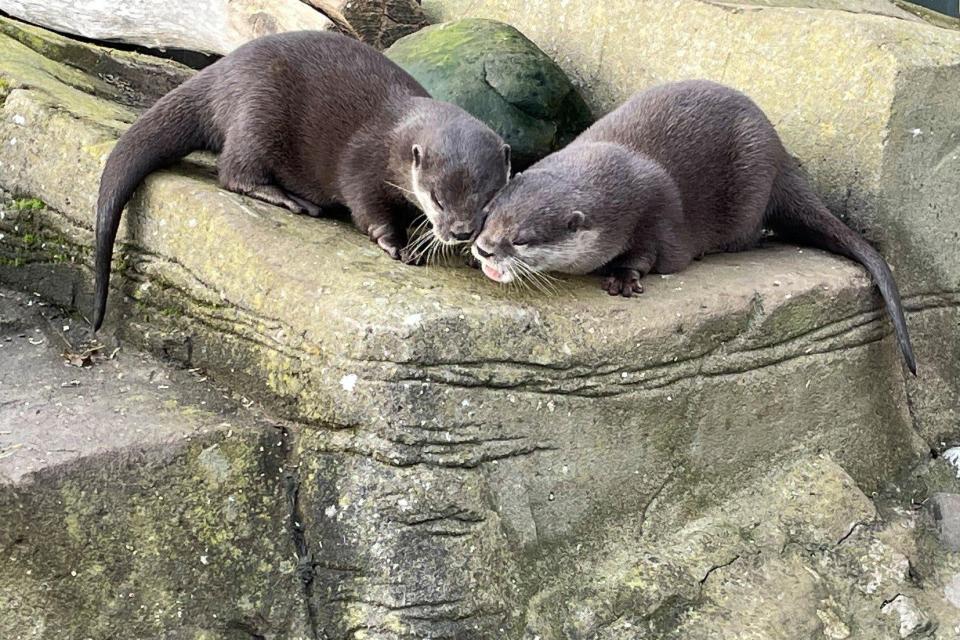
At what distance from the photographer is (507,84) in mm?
3527

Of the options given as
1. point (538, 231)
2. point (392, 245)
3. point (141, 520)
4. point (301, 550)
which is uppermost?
point (538, 231)

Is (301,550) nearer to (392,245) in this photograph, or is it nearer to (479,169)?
(392,245)

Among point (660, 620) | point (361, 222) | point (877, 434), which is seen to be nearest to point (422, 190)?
point (361, 222)

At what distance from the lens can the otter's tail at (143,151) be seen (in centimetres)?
249

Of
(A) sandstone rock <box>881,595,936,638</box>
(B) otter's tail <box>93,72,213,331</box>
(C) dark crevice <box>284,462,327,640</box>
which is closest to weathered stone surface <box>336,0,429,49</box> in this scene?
(B) otter's tail <box>93,72,213,331</box>

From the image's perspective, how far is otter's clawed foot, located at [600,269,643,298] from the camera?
2533mm

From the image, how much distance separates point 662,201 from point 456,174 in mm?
580

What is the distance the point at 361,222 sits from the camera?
2740mm

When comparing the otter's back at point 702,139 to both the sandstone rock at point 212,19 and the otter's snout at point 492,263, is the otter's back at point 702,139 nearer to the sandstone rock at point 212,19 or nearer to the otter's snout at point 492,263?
the otter's snout at point 492,263

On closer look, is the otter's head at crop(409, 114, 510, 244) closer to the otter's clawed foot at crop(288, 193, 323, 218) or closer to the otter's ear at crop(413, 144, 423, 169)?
the otter's ear at crop(413, 144, 423, 169)

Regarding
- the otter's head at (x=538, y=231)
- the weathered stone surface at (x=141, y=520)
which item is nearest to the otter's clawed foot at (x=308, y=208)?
the otter's head at (x=538, y=231)

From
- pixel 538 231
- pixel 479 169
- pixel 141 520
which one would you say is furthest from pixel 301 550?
pixel 479 169

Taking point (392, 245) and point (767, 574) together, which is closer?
point (767, 574)

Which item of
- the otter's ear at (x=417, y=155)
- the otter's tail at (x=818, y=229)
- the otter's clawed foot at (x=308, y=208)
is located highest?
the otter's ear at (x=417, y=155)
